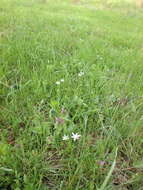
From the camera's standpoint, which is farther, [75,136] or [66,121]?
[66,121]

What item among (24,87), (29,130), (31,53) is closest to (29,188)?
(29,130)

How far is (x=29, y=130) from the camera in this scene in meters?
1.17

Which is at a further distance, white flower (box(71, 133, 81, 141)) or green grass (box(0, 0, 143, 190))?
white flower (box(71, 133, 81, 141))

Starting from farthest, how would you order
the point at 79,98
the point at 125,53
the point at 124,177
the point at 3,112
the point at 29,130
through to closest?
the point at 125,53
the point at 79,98
the point at 3,112
the point at 29,130
the point at 124,177

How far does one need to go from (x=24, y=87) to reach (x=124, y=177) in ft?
3.63

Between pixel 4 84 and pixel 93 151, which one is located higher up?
pixel 4 84

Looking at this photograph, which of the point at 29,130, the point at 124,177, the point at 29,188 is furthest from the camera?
the point at 29,130

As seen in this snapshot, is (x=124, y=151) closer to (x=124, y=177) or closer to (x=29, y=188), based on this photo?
(x=124, y=177)

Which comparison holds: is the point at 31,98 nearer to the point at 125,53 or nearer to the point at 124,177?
the point at 124,177

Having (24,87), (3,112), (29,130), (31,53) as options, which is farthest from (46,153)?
(31,53)

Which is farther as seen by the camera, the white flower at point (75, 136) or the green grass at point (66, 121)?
the white flower at point (75, 136)

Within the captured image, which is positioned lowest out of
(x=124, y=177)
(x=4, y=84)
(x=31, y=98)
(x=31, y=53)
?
(x=124, y=177)

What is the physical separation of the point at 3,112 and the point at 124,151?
960 mm

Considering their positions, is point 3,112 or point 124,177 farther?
point 3,112
